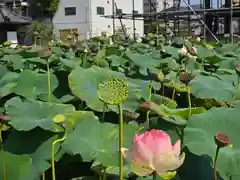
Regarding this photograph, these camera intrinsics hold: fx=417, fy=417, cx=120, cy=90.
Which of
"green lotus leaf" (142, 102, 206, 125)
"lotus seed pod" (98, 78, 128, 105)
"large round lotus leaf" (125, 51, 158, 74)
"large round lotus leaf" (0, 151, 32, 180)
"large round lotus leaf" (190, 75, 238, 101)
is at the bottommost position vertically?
"large round lotus leaf" (0, 151, 32, 180)

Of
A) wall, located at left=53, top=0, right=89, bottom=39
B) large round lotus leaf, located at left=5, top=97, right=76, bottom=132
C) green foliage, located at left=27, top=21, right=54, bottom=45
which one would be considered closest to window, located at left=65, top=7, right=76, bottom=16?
wall, located at left=53, top=0, right=89, bottom=39

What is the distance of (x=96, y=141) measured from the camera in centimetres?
62

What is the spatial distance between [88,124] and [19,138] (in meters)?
0.13

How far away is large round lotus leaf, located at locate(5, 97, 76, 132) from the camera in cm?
66

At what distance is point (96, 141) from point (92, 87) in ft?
0.75

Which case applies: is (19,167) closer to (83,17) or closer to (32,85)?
(32,85)

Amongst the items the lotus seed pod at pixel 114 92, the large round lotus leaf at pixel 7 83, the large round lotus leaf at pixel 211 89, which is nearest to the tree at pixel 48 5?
the large round lotus leaf at pixel 7 83

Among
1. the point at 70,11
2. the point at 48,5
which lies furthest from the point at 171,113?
the point at 48,5

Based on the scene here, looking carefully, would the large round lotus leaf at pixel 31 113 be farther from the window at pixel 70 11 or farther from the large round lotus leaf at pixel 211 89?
the window at pixel 70 11

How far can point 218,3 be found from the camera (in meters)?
8.16

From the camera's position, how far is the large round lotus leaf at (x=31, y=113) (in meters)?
0.66

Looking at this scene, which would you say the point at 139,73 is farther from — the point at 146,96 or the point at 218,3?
the point at 218,3

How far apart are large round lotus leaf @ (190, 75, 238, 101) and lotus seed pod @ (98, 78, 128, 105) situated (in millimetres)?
407

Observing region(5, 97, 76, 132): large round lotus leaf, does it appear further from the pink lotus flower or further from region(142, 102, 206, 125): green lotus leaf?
the pink lotus flower
